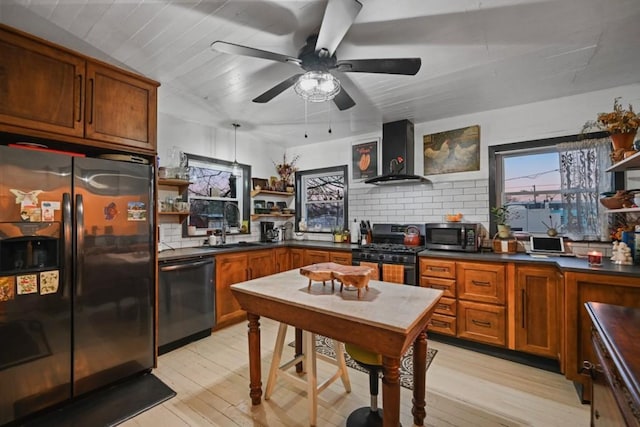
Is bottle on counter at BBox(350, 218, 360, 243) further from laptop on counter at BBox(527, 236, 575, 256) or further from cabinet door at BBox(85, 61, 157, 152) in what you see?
cabinet door at BBox(85, 61, 157, 152)

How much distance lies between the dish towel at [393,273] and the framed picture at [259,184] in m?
2.32

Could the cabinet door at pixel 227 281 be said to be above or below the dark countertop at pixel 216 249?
below

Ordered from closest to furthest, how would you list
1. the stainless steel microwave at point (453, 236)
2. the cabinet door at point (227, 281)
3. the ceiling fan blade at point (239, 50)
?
the ceiling fan blade at point (239, 50) < the stainless steel microwave at point (453, 236) < the cabinet door at point (227, 281)

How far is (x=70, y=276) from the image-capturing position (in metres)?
1.95

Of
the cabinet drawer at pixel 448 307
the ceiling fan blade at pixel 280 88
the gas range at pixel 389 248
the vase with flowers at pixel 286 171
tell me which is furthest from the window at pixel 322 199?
the ceiling fan blade at pixel 280 88

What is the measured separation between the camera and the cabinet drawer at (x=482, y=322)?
2.66 metres

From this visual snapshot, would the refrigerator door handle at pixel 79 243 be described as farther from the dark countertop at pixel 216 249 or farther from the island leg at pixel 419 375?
the island leg at pixel 419 375

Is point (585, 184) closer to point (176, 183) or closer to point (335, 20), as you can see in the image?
point (335, 20)

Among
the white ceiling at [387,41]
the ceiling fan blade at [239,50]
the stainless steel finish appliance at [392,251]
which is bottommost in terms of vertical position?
the stainless steel finish appliance at [392,251]

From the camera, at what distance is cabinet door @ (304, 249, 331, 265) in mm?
3766

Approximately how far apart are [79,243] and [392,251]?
2859 millimetres

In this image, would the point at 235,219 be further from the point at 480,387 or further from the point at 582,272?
the point at 582,272

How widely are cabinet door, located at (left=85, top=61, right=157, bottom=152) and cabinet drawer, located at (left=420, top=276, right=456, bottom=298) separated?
2.96m

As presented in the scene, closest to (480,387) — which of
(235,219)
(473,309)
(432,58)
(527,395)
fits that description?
(527,395)
